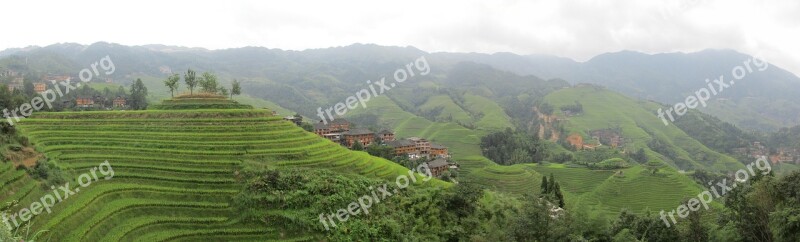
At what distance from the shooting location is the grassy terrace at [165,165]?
2138 centimetres

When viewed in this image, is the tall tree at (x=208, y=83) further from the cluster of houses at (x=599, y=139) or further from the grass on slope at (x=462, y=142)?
the cluster of houses at (x=599, y=139)

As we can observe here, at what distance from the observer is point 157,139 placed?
31375 millimetres

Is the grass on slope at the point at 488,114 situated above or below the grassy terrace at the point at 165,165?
below

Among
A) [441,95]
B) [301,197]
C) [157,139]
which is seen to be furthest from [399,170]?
[441,95]

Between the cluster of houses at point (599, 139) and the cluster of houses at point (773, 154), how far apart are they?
30677 mm

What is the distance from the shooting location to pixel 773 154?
117625 mm

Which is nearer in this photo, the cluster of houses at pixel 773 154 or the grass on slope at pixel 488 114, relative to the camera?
the cluster of houses at pixel 773 154

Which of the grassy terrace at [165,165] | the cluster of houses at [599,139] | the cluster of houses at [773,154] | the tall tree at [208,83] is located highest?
the tall tree at [208,83]

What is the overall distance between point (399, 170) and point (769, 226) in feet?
86.3

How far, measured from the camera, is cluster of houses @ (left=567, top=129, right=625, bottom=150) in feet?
362

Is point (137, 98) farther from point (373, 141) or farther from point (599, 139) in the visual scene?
point (599, 139)

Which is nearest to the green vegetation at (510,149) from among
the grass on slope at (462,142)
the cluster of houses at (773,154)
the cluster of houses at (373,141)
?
the grass on slope at (462,142)

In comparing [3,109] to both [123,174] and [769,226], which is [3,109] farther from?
[769,226]

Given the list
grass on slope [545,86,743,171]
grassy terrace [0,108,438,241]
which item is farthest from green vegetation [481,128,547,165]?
grassy terrace [0,108,438,241]
